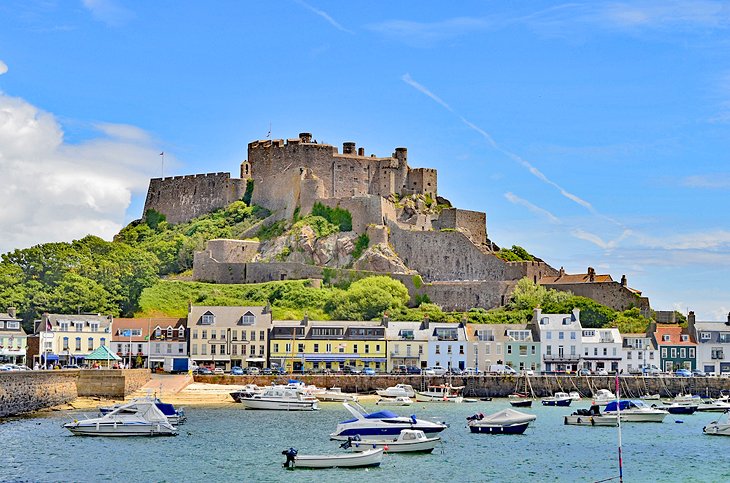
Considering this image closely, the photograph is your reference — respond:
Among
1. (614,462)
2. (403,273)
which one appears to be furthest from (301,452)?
(403,273)

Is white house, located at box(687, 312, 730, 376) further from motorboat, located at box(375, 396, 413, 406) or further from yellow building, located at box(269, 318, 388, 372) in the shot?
motorboat, located at box(375, 396, 413, 406)

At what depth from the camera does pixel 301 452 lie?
39594 millimetres

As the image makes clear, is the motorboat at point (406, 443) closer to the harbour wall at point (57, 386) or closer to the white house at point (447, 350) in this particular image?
the harbour wall at point (57, 386)

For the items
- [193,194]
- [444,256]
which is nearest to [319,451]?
[444,256]

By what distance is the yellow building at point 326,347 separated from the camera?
71.6 meters

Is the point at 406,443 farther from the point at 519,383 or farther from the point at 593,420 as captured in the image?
the point at 519,383

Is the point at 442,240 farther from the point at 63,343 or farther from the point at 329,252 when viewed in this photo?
the point at 63,343

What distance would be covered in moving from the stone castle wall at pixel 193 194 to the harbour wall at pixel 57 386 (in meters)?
45.7

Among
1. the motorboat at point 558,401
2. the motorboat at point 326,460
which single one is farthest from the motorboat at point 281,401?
the motorboat at point 326,460

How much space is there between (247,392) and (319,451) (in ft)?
60.4

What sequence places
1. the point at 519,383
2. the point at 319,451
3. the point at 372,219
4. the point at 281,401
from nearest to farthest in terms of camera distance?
the point at 319,451 < the point at 281,401 < the point at 519,383 < the point at 372,219

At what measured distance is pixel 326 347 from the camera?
72062mm

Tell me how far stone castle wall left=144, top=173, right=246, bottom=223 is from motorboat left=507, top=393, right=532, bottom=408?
1832 inches

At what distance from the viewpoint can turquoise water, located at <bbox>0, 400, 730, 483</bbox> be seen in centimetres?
3500
